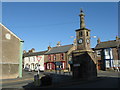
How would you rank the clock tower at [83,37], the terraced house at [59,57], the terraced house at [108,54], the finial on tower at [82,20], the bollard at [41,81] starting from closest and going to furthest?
the bollard at [41,81], the clock tower at [83,37], the finial on tower at [82,20], the terraced house at [108,54], the terraced house at [59,57]

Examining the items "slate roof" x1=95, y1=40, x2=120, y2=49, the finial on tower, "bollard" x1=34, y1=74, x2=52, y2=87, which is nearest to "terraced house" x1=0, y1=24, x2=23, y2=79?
the finial on tower

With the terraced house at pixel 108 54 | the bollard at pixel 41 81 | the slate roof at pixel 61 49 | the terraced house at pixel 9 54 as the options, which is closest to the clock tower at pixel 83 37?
the bollard at pixel 41 81

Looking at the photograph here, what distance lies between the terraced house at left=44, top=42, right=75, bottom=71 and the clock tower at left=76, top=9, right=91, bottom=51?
22718 millimetres

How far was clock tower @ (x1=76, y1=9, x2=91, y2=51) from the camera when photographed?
21.2 meters

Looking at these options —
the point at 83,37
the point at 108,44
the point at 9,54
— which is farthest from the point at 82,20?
the point at 108,44

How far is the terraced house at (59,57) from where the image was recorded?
45.7 metres

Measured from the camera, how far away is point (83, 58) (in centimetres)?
2033

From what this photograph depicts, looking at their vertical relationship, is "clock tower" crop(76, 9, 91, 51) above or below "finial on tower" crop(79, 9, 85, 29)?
below

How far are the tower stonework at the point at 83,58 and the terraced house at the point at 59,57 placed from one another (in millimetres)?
22862

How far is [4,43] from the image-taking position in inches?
994

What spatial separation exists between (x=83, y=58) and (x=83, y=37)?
3038 millimetres

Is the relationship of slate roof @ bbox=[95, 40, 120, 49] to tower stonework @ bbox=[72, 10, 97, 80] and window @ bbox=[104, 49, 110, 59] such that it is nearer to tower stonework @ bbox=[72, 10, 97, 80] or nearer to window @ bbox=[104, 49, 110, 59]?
window @ bbox=[104, 49, 110, 59]

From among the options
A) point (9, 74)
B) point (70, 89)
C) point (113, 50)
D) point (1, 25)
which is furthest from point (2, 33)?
point (113, 50)

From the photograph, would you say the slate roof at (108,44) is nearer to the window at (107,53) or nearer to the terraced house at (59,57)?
the window at (107,53)
